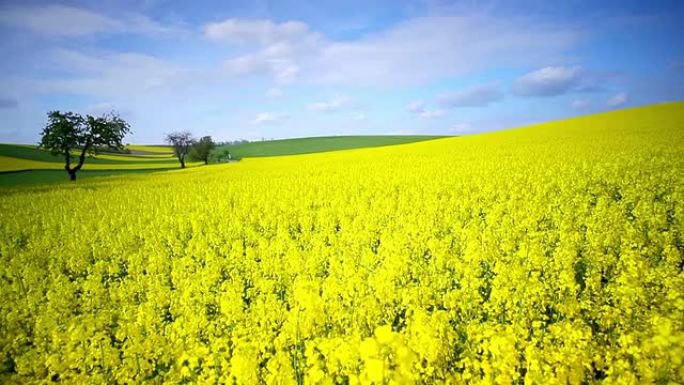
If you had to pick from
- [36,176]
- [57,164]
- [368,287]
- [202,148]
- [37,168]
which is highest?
[202,148]

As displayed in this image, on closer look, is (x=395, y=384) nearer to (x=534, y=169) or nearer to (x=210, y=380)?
(x=210, y=380)

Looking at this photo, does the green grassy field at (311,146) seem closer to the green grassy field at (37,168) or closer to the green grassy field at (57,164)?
the green grassy field at (57,164)

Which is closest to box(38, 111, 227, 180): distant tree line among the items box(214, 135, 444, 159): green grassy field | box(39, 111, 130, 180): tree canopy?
box(39, 111, 130, 180): tree canopy

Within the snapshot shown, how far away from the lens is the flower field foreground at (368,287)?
3.71 metres

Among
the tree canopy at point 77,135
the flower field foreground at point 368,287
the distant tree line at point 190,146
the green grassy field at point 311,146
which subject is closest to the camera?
the flower field foreground at point 368,287

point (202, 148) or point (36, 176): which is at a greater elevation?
point (202, 148)

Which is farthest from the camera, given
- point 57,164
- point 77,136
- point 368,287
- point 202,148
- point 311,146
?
point 311,146

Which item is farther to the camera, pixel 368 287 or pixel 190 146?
pixel 190 146

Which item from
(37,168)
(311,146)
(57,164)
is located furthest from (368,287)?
(311,146)

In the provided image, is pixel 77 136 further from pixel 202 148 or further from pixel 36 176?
pixel 202 148

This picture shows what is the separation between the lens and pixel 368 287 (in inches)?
239

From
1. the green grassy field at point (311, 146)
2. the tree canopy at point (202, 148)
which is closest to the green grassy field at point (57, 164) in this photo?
the green grassy field at point (311, 146)

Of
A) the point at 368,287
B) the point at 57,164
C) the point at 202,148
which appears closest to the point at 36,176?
the point at 57,164

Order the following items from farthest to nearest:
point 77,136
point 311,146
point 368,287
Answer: point 311,146 < point 77,136 < point 368,287
